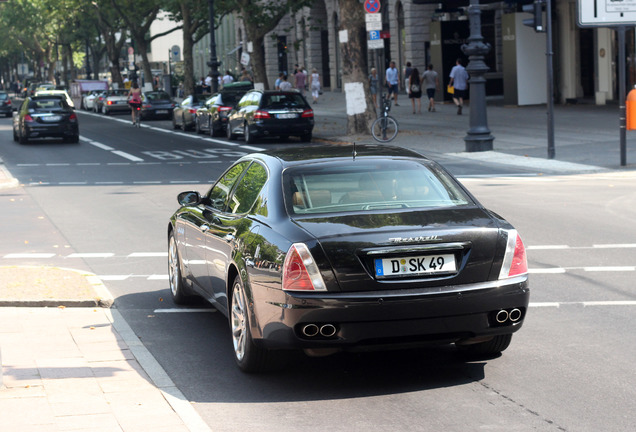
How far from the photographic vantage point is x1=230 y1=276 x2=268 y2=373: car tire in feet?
21.2

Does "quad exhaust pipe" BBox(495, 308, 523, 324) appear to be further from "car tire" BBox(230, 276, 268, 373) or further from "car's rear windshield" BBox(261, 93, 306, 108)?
"car's rear windshield" BBox(261, 93, 306, 108)

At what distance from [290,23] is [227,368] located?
2573 inches

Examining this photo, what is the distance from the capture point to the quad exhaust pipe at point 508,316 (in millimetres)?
6160

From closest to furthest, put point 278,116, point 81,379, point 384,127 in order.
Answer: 1. point 81,379
2. point 384,127
3. point 278,116

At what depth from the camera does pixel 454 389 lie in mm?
6180

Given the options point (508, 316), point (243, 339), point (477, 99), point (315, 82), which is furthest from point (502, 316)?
point (315, 82)

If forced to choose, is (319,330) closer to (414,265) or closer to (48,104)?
(414,265)

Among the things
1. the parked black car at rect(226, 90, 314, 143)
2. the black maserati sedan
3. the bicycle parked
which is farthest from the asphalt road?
the parked black car at rect(226, 90, 314, 143)

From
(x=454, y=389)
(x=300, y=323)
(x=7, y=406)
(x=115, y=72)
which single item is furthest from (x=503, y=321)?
(x=115, y=72)

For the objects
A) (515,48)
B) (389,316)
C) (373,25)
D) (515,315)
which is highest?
(373,25)

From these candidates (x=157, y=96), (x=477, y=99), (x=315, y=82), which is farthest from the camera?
(x=315, y=82)

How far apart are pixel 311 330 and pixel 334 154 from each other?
63.6 inches

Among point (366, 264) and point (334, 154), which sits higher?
point (334, 154)

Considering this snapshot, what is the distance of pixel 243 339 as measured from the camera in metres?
6.61
